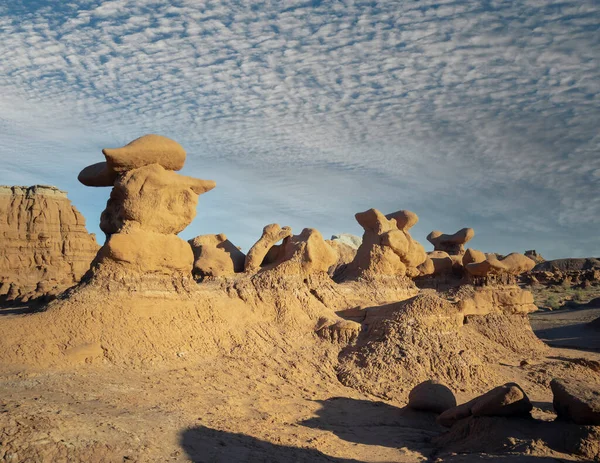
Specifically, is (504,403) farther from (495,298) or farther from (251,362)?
(495,298)

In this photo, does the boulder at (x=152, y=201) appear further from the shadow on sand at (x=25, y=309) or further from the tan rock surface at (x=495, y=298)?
the tan rock surface at (x=495, y=298)

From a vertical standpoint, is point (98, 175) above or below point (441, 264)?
above

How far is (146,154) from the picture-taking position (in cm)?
927

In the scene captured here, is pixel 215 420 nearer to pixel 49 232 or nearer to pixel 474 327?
pixel 474 327

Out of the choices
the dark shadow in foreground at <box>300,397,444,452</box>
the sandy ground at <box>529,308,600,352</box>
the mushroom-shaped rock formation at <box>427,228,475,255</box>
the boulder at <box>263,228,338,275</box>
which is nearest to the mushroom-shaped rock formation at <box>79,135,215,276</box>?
the boulder at <box>263,228,338,275</box>

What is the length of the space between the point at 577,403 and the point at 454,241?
14.3 m

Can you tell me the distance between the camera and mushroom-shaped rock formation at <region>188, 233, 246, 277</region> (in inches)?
466

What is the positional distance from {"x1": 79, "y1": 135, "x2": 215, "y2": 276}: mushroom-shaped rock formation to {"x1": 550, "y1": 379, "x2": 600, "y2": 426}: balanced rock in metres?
5.81

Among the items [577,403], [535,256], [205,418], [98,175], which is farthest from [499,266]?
[535,256]

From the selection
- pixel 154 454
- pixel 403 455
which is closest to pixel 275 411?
pixel 403 455

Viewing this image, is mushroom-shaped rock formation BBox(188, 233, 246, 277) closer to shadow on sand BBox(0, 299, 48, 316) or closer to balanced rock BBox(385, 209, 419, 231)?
shadow on sand BBox(0, 299, 48, 316)

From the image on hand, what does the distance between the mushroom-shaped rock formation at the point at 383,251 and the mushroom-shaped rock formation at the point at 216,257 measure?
3.22 m

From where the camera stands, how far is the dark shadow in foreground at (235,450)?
18.7 feet

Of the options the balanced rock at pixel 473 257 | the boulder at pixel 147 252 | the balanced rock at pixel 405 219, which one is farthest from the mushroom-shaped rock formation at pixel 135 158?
the balanced rock at pixel 473 257
